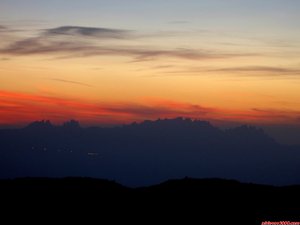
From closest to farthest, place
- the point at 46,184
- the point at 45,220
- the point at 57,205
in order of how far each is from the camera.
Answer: the point at 45,220 → the point at 57,205 → the point at 46,184

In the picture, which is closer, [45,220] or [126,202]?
[45,220]

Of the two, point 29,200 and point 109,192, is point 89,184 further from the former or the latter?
point 29,200

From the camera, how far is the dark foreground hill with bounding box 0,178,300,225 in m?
55.9

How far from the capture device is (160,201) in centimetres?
6300

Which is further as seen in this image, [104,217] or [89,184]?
[89,184]

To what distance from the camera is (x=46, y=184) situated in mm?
71938

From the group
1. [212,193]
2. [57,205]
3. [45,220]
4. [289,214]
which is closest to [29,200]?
[57,205]

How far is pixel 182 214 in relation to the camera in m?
57.2

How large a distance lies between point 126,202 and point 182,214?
24.9 ft

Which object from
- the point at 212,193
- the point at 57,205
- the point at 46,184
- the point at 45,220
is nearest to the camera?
the point at 45,220

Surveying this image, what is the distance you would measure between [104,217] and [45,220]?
578 centimetres

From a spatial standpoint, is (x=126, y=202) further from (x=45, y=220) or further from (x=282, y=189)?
(x=282, y=189)

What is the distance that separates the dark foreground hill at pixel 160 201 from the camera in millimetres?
55906

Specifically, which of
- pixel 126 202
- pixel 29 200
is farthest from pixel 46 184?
pixel 126 202
